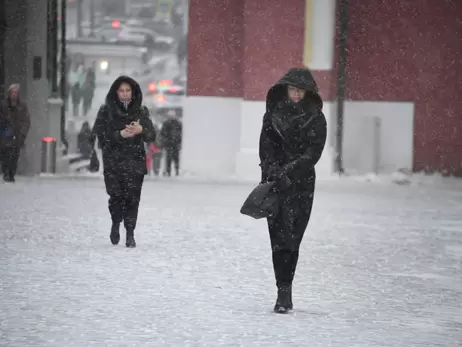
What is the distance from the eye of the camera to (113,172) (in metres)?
12.5

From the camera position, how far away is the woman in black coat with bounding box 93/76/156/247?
492 inches

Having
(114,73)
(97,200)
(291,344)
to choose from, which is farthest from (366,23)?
(114,73)

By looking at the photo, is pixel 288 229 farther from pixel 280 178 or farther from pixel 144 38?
pixel 144 38

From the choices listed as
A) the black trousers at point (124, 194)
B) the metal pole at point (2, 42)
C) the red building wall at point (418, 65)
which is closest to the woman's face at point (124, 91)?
the black trousers at point (124, 194)

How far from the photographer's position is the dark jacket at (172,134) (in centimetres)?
2917

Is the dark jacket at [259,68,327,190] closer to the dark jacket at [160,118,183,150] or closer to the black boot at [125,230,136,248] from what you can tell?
the black boot at [125,230,136,248]

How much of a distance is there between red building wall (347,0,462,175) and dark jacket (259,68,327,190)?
1859cm

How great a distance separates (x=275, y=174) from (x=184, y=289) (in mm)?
1715

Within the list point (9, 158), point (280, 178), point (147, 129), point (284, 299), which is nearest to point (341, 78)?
point (9, 158)

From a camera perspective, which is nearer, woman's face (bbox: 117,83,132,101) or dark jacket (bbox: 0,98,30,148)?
woman's face (bbox: 117,83,132,101)

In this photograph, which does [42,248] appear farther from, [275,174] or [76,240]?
[275,174]

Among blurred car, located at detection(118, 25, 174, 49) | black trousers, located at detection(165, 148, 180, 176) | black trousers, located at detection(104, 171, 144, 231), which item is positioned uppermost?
blurred car, located at detection(118, 25, 174, 49)

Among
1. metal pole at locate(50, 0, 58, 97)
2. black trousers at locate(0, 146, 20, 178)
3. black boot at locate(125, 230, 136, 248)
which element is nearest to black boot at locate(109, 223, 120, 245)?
black boot at locate(125, 230, 136, 248)

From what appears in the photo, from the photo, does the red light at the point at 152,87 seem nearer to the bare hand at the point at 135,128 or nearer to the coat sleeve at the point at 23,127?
the coat sleeve at the point at 23,127
